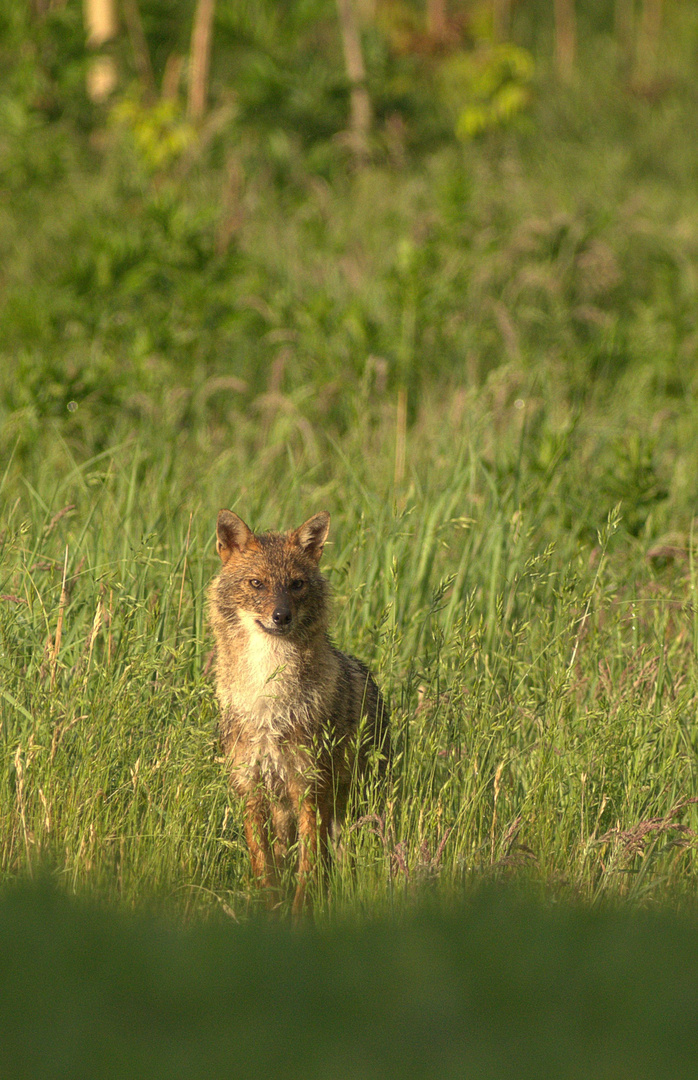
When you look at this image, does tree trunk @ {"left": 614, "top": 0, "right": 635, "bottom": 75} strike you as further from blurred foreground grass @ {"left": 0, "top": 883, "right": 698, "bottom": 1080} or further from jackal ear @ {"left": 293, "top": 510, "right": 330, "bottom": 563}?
blurred foreground grass @ {"left": 0, "top": 883, "right": 698, "bottom": 1080}

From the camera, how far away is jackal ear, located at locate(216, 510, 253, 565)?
505 centimetres

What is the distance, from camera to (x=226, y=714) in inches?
190

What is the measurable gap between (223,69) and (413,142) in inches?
175

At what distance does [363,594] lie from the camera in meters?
5.82

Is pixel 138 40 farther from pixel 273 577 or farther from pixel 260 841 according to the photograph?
pixel 260 841

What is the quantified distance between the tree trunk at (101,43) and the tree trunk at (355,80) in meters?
3.13

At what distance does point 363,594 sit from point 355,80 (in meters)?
11.3

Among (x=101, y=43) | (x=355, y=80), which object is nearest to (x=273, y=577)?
(x=355, y=80)

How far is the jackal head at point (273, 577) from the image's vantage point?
480 centimetres

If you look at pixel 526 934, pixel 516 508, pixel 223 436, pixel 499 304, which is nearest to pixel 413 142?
pixel 499 304

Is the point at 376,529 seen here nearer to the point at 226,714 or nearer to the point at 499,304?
the point at 226,714

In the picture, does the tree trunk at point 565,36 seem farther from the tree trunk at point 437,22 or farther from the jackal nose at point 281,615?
the jackal nose at point 281,615

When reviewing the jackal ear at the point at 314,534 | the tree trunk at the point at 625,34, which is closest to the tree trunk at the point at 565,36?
the tree trunk at the point at 625,34

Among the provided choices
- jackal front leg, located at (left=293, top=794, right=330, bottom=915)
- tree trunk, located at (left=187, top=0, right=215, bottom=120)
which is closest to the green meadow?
jackal front leg, located at (left=293, top=794, right=330, bottom=915)
